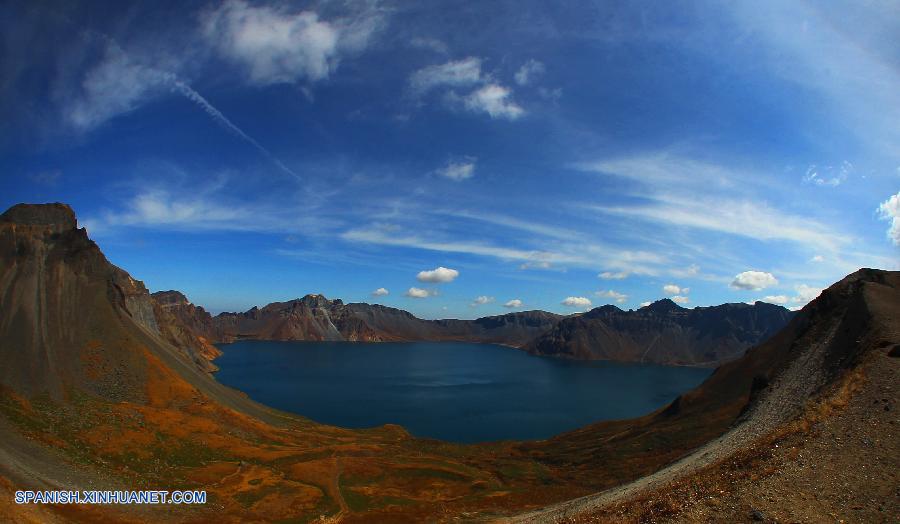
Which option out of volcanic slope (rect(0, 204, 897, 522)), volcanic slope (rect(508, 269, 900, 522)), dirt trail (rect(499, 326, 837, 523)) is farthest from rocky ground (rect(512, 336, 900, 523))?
volcanic slope (rect(0, 204, 897, 522))

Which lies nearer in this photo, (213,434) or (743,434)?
(743,434)

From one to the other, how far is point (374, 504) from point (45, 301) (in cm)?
7662

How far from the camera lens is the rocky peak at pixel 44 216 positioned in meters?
94.7

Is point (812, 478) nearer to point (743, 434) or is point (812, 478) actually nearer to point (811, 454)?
point (811, 454)

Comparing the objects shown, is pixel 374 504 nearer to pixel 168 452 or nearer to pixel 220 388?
pixel 168 452

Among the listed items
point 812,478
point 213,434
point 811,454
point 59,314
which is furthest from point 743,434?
point 59,314

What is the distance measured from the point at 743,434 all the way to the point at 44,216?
13369 cm

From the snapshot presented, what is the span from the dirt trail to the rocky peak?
11256 cm

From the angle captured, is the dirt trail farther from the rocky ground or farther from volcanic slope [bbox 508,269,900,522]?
the rocky ground

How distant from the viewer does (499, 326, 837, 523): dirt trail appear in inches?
1527

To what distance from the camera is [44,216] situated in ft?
325

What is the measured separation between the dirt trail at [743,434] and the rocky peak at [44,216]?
112557 millimetres

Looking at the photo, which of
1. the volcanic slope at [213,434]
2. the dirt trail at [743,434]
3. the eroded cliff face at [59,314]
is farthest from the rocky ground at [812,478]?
the eroded cliff face at [59,314]

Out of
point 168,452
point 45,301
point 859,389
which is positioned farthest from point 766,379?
point 45,301
